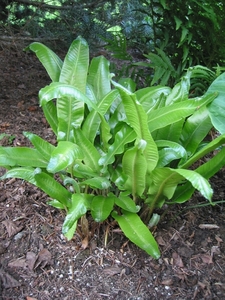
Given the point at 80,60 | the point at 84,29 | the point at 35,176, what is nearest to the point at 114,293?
the point at 35,176

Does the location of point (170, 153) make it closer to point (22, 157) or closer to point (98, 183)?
point (98, 183)

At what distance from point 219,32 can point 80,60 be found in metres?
1.01

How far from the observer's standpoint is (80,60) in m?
1.24

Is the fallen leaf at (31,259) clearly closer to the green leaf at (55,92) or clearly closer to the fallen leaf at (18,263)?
the fallen leaf at (18,263)

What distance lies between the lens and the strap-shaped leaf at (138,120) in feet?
3.31

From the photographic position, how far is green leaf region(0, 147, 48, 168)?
1.18 m

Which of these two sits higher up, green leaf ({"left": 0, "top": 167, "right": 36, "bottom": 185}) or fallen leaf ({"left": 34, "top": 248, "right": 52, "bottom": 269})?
green leaf ({"left": 0, "top": 167, "right": 36, "bottom": 185})

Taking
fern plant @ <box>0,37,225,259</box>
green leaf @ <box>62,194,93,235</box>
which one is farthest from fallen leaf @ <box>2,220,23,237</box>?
green leaf @ <box>62,194,93,235</box>

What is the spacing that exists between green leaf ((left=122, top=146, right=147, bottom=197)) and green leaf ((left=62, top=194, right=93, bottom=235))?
17 centimetres

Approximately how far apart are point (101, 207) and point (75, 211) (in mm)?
147

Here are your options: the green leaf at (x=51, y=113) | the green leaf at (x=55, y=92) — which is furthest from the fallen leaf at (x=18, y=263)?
the green leaf at (x=55, y=92)

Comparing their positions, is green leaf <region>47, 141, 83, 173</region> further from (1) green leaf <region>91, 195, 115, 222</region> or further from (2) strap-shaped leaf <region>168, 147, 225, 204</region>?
(2) strap-shaped leaf <region>168, 147, 225, 204</region>

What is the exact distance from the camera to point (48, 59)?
1299 mm

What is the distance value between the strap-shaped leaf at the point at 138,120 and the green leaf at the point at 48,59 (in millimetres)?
A: 368
